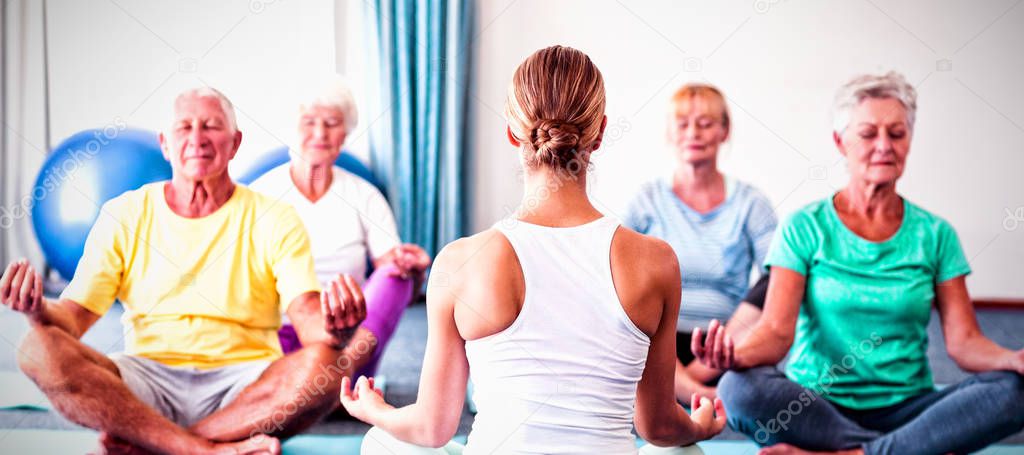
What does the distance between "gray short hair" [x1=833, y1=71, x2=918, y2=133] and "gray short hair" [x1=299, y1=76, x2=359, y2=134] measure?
1.47 metres

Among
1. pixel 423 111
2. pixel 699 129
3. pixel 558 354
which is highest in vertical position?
pixel 423 111

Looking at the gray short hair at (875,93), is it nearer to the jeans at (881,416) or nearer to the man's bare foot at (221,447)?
the jeans at (881,416)

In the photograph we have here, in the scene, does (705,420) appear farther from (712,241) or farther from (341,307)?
(712,241)

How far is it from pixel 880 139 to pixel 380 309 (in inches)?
56.8

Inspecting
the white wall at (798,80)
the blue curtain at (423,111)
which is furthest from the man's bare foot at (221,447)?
the white wall at (798,80)

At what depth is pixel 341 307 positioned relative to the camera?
209 cm

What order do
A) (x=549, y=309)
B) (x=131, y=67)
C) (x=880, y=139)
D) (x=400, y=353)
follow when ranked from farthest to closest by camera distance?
→ (x=400, y=353)
(x=131, y=67)
(x=880, y=139)
(x=549, y=309)

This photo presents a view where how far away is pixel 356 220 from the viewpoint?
2.70 meters

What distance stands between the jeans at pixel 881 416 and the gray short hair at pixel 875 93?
69 centimetres

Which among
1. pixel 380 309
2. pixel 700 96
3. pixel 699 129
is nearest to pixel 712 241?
pixel 699 129

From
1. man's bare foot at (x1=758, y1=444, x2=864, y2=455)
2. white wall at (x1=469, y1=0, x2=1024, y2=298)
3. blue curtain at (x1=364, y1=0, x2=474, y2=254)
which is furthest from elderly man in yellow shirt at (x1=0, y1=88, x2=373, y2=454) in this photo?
white wall at (x1=469, y1=0, x2=1024, y2=298)

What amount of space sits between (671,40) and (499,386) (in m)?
3.20

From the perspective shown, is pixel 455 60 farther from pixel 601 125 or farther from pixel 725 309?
pixel 601 125

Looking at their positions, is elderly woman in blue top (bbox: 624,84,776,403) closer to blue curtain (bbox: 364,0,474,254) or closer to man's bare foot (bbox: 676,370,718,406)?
man's bare foot (bbox: 676,370,718,406)
